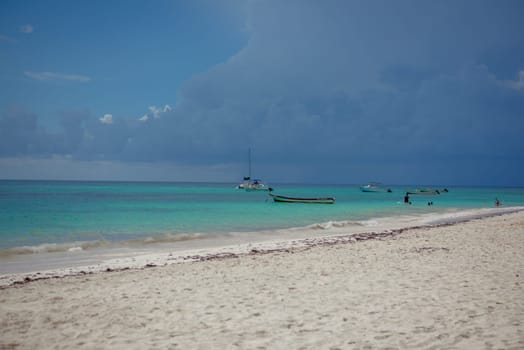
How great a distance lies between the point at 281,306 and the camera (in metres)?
7.84

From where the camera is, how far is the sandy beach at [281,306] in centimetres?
612

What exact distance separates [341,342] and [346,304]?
6.54ft

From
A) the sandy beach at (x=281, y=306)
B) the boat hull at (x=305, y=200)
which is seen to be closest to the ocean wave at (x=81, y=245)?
the sandy beach at (x=281, y=306)

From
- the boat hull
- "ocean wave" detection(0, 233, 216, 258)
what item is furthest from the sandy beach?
the boat hull

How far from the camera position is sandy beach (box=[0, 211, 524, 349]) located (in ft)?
20.1

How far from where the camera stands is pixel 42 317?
7.48m

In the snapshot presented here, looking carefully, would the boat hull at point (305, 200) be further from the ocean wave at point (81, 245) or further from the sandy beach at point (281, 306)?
the sandy beach at point (281, 306)

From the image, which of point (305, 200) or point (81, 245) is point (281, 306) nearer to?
point (81, 245)

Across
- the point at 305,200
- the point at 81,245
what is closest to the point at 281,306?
the point at 81,245

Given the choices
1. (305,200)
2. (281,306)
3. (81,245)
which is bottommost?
(81,245)

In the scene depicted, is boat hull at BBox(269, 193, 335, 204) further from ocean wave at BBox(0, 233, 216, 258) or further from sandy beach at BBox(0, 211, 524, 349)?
sandy beach at BBox(0, 211, 524, 349)

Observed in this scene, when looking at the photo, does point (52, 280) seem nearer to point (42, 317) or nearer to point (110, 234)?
point (42, 317)

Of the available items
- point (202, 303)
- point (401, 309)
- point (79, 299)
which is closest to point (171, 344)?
point (202, 303)

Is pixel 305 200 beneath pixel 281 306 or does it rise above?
beneath
